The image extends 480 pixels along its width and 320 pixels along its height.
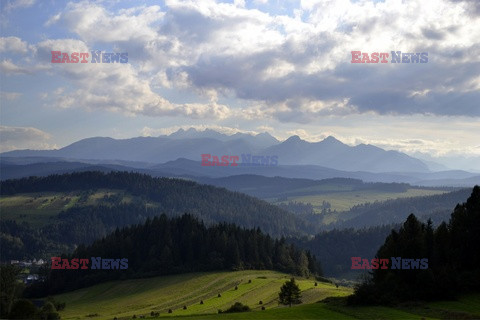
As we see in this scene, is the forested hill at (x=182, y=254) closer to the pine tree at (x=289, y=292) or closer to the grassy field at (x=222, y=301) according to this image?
the grassy field at (x=222, y=301)

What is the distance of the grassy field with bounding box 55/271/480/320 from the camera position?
56.9 meters

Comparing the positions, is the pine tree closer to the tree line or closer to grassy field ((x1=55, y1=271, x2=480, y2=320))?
grassy field ((x1=55, y1=271, x2=480, y2=320))

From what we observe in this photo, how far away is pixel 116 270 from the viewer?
6590 inches

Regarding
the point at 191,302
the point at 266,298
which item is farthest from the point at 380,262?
the point at 191,302

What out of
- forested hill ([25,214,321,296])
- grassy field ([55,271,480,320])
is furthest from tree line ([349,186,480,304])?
forested hill ([25,214,321,296])

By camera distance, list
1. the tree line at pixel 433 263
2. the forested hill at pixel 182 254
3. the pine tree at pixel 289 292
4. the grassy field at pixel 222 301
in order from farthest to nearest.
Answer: the forested hill at pixel 182 254
the pine tree at pixel 289 292
the tree line at pixel 433 263
the grassy field at pixel 222 301

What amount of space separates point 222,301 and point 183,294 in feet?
62.9

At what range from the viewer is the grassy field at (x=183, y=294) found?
96331 mm

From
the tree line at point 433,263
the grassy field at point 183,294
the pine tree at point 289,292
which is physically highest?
the tree line at point 433,263

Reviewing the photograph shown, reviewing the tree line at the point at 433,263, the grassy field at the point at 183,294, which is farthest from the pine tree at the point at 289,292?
the tree line at the point at 433,263

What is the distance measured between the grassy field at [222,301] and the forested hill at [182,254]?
1028 cm

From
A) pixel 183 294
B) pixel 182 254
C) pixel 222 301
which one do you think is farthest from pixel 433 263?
pixel 182 254

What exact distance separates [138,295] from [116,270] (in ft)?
129

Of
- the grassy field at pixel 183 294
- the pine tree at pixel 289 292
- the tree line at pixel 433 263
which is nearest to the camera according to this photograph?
the tree line at pixel 433 263
